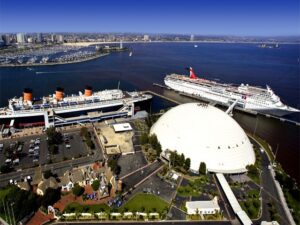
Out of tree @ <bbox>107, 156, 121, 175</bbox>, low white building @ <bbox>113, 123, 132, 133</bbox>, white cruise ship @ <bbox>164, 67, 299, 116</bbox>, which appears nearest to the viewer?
tree @ <bbox>107, 156, 121, 175</bbox>

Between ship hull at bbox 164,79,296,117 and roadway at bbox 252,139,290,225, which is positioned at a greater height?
ship hull at bbox 164,79,296,117

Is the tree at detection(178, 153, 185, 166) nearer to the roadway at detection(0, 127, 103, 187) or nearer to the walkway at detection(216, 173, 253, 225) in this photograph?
the walkway at detection(216, 173, 253, 225)

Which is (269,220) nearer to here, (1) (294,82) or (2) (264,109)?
(2) (264,109)

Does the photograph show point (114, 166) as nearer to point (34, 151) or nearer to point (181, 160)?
point (181, 160)

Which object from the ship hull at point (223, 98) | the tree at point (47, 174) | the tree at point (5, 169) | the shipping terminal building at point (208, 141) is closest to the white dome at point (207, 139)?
the shipping terminal building at point (208, 141)

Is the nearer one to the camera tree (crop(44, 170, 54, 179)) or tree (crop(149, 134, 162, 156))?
tree (crop(44, 170, 54, 179))

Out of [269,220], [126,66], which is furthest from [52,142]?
[126,66]

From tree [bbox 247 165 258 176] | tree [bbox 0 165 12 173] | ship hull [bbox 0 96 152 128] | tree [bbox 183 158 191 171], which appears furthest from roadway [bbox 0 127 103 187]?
tree [bbox 247 165 258 176]

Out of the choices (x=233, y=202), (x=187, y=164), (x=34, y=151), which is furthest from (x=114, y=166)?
(x=233, y=202)
